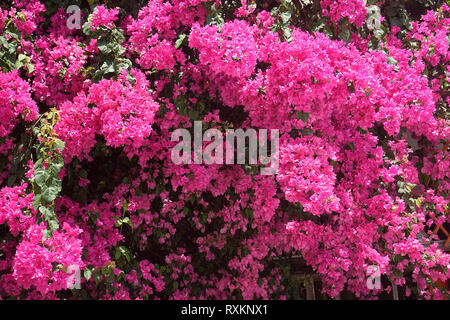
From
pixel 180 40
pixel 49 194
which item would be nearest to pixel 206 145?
pixel 180 40

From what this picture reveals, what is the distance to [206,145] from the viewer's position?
3650mm

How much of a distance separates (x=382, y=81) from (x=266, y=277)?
245cm

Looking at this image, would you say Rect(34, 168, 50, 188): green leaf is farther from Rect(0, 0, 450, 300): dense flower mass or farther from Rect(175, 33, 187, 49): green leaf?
Rect(175, 33, 187, 49): green leaf

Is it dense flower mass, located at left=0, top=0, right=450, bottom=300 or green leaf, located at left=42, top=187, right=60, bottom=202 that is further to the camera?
dense flower mass, located at left=0, top=0, right=450, bottom=300

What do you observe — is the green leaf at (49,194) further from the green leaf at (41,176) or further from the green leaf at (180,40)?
the green leaf at (180,40)

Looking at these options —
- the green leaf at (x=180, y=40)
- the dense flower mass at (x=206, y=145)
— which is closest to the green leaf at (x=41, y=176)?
the dense flower mass at (x=206, y=145)

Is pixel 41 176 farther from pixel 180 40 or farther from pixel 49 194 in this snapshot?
pixel 180 40

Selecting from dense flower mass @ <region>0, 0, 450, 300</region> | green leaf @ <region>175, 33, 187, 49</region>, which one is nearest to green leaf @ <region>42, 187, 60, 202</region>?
dense flower mass @ <region>0, 0, 450, 300</region>

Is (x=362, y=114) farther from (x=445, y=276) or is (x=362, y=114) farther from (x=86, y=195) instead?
(x=86, y=195)

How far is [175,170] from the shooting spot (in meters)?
3.81

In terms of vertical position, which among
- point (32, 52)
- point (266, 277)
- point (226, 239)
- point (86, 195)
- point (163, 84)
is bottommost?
point (266, 277)

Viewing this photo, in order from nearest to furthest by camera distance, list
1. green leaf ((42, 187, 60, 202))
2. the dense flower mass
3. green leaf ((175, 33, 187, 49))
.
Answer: green leaf ((42, 187, 60, 202)), the dense flower mass, green leaf ((175, 33, 187, 49))

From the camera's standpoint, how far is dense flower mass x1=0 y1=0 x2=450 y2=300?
3230 mm

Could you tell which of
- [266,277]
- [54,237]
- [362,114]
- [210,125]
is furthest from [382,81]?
[54,237]
